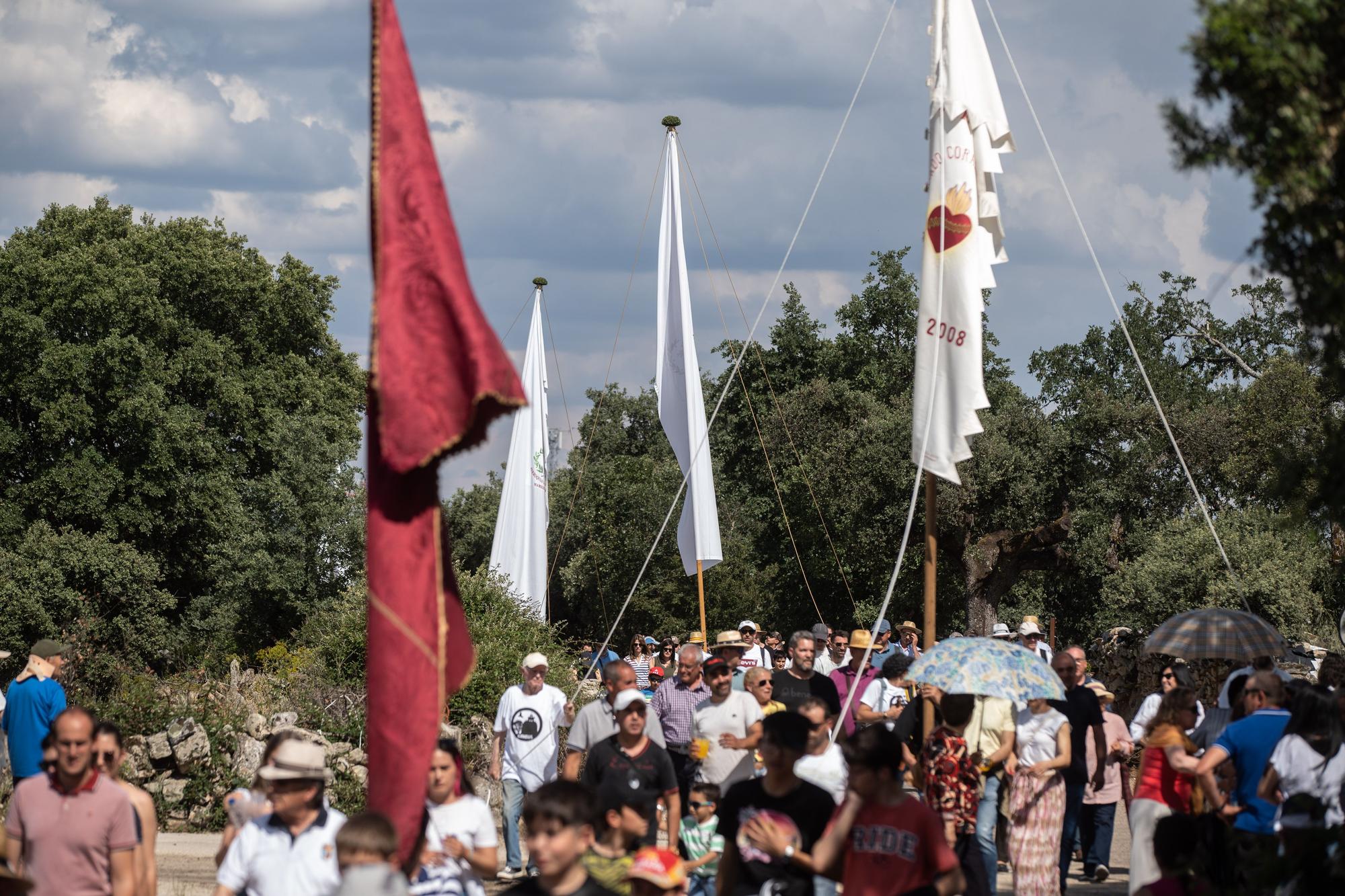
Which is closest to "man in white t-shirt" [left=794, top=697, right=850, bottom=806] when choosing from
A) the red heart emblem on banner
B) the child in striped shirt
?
the child in striped shirt

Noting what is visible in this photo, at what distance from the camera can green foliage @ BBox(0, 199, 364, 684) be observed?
3591 centimetres

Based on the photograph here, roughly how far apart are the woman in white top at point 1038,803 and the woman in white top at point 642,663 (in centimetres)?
754

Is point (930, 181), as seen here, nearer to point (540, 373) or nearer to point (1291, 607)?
point (540, 373)

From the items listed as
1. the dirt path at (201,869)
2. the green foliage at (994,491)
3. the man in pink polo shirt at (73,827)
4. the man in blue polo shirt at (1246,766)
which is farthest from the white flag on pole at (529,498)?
the man in pink polo shirt at (73,827)

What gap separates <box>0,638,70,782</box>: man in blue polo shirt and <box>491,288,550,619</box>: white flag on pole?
11.8 meters

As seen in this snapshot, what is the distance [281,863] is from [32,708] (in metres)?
6.05

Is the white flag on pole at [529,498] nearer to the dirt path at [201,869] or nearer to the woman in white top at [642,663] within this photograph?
the woman in white top at [642,663]

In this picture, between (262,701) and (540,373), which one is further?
(540,373)

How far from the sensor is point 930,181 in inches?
449

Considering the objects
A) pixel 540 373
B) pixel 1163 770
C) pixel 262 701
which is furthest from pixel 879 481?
pixel 1163 770

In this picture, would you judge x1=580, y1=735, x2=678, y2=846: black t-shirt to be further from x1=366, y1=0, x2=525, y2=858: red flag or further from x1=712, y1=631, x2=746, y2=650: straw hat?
x1=366, y1=0, x2=525, y2=858: red flag

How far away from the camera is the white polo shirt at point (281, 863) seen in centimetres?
543

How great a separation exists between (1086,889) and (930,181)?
5.56m

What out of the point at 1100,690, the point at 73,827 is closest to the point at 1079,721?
the point at 1100,690
